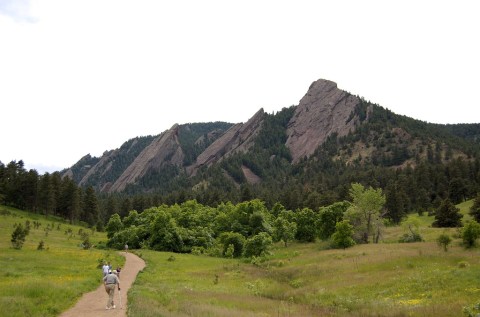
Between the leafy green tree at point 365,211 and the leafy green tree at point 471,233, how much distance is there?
2120cm

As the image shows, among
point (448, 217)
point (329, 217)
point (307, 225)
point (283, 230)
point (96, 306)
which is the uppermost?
point (329, 217)

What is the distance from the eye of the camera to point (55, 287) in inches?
942

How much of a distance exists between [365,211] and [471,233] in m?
23.6

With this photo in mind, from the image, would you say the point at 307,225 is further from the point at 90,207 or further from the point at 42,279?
the point at 90,207

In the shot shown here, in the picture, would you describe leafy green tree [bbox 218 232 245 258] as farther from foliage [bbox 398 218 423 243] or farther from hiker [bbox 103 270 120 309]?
hiker [bbox 103 270 120 309]

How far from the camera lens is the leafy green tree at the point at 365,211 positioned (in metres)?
62.1

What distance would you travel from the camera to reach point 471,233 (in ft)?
130

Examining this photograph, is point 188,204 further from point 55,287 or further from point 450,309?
point 450,309

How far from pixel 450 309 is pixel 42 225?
298ft

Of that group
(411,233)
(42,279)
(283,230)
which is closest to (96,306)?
(42,279)

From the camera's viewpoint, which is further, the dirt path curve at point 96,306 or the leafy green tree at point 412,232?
the leafy green tree at point 412,232

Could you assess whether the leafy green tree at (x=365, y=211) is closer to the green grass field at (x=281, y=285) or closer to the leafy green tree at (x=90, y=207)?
the green grass field at (x=281, y=285)

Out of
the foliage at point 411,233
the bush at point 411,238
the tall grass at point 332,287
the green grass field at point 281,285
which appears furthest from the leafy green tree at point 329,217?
the tall grass at point 332,287

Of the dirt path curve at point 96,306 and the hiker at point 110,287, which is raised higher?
the hiker at point 110,287
